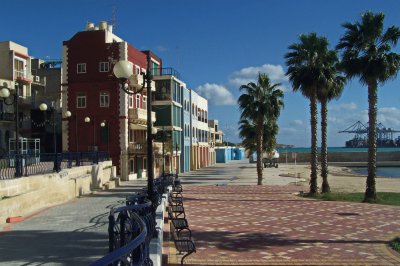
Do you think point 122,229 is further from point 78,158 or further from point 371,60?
point 78,158

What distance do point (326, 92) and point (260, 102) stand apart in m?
10.1

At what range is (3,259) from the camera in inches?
346

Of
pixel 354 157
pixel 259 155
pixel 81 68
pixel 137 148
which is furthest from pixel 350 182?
pixel 354 157

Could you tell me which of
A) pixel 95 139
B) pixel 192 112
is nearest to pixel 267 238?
pixel 95 139

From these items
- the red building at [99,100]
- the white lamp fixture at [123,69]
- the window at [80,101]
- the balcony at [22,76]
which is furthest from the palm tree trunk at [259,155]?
the white lamp fixture at [123,69]

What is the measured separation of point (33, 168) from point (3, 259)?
1076 cm

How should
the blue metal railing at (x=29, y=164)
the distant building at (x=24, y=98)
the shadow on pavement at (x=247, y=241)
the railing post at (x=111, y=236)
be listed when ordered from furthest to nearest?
the distant building at (x=24, y=98)
the blue metal railing at (x=29, y=164)
the shadow on pavement at (x=247, y=241)
the railing post at (x=111, y=236)

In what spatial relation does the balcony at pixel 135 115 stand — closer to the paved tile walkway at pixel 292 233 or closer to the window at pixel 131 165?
the window at pixel 131 165

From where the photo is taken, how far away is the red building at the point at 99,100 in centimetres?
3947

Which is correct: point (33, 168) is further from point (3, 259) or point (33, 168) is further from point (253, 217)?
point (3, 259)

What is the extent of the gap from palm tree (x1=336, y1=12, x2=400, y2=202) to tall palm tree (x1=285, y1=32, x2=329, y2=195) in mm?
3313

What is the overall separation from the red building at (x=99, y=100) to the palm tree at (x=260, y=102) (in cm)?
1006

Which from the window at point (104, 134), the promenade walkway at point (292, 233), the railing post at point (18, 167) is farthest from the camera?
the window at point (104, 134)

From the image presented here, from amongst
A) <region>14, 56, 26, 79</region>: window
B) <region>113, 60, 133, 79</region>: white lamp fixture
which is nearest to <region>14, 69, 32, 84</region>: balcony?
<region>14, 56, 26, 79</region>: window
